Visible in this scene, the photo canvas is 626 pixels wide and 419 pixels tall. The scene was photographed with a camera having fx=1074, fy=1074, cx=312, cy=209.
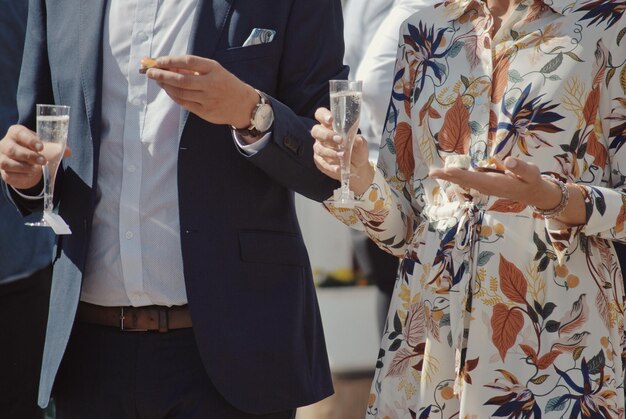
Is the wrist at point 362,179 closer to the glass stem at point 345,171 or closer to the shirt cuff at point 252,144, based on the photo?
the glass stem at point 345,171

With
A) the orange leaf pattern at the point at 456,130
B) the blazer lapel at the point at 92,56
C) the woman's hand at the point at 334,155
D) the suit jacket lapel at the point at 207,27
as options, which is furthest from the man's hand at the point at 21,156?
the orange leaf pattern at the point at 456,130

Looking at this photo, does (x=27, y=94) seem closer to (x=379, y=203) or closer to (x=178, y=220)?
(x=178, y=220)

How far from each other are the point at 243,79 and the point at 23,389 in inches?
79.2

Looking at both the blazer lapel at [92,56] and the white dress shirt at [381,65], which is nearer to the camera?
the blazer lapel at [92,56]

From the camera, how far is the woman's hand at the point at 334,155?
108 inches

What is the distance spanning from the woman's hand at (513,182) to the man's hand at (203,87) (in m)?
0.54

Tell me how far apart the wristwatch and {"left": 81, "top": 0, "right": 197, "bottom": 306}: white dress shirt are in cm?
25

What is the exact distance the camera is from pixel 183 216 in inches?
115

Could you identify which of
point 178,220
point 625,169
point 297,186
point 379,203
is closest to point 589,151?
point 625,169

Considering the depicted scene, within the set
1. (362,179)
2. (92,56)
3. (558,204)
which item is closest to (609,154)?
(558,204)

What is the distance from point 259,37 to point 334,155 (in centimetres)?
48

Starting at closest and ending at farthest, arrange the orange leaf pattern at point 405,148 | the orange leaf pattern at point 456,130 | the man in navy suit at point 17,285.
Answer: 1. the orange leaf pattern at point 456,130
2. the orange leaf pattern at point 405,148
3. the man in navy suit at point 17,285

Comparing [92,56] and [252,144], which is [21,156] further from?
[252,144]

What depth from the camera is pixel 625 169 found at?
2.76 metres
